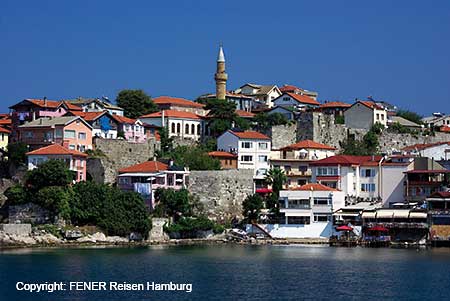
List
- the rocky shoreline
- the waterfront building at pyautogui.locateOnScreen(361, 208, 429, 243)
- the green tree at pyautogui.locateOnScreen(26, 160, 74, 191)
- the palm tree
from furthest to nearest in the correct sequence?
the palm tree, the waterfront building at pyautogui.locateOnScreen(361, 208, 429, 243), the green tree at pyautogui.locateOnScreen(26, 160, 74, 191), the rocky shoreline

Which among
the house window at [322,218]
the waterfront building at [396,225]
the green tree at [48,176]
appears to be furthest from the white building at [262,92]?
the green tree at [48,176]

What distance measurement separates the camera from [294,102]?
263 ft

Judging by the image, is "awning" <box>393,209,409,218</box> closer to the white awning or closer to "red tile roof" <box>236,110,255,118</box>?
the white awning

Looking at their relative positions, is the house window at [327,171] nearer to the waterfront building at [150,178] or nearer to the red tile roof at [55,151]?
the waterfront building at [150,178]

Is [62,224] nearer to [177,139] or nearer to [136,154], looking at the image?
[136,154]

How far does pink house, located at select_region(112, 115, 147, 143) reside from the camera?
68.6 metres

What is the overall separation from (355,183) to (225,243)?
10.0m

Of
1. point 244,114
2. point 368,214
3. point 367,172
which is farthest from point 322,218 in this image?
point 244,114

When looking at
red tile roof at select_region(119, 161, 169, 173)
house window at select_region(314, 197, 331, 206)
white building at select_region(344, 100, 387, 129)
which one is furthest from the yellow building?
white building at select_region(344, 100, 387, 129)

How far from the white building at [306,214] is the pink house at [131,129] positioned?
1120 cm

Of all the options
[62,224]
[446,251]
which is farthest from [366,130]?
[62,224]

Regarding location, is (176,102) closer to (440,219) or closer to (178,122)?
(178,122)

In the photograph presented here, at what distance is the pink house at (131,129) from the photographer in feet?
225

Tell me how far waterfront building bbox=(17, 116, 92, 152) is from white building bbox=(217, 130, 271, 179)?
31.5 ft
